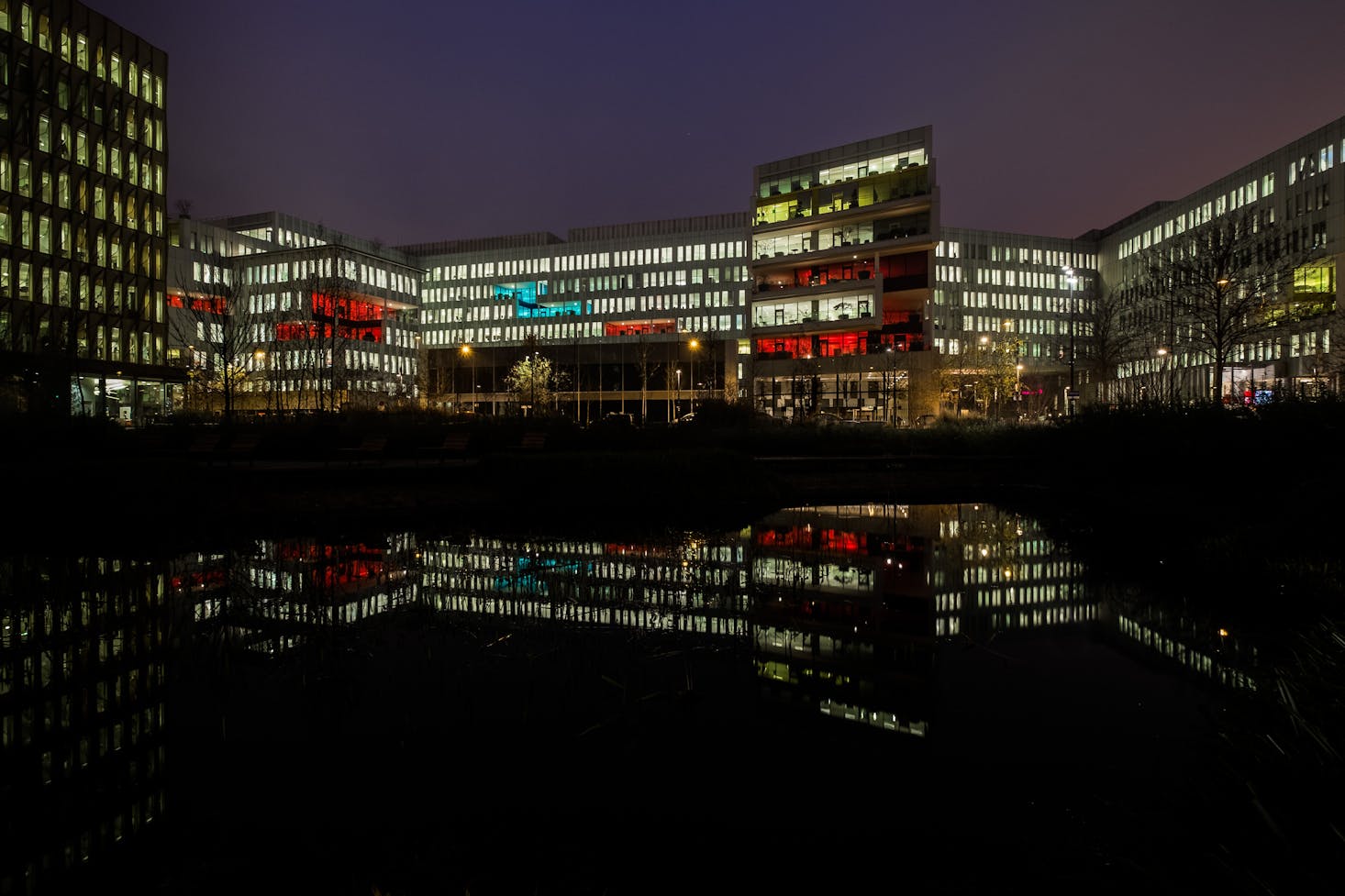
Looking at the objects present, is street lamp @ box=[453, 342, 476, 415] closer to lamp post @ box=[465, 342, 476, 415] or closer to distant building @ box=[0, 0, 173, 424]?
lamp post @ box=[465, 342, 476, 415]

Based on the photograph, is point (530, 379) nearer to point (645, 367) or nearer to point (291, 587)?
point (645, 367)

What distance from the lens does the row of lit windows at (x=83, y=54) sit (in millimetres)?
55438

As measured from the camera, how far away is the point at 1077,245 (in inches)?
4924

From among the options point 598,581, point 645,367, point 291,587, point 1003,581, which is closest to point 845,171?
point 645,367

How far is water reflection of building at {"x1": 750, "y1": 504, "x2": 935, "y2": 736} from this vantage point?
7.37 m

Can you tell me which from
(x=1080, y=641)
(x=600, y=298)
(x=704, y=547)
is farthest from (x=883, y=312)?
(x=1080, y=641)

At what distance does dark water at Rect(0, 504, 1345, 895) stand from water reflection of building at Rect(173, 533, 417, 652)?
10cm

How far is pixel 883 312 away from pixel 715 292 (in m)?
41.9

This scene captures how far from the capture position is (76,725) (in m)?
6.52

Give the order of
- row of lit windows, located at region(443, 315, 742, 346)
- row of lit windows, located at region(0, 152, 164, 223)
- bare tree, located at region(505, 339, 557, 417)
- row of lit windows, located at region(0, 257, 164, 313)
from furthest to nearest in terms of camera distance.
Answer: row of lit windows, located at region(443, 315, 742, 346)
bare tree, located at region(505, 339, 557, 417)
row of lit windows, located at region(0, 257, 164, 313)
row of lit windows, located at region(0, 152, 164, 223)

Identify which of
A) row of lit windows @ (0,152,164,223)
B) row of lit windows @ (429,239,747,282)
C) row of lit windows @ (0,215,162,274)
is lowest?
row of lit windows @ (0,215,162,274)

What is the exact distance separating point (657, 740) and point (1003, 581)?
8.53m

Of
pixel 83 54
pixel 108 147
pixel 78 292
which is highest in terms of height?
pixel 83 54

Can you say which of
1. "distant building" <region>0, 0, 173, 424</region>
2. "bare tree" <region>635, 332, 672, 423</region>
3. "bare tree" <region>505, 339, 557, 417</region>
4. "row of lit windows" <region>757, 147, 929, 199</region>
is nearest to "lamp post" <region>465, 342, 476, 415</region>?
"bare tree" <region>505, 339, 557, 417</region>
